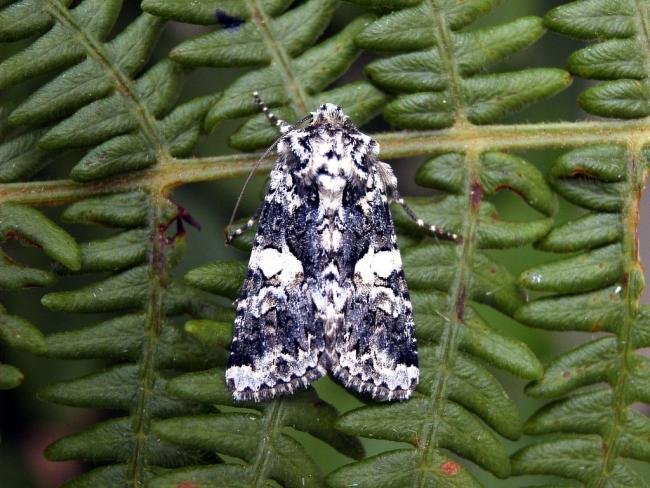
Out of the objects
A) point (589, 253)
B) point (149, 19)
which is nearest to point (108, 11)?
point (149, 19)

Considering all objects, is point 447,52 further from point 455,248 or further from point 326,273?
point 326,273

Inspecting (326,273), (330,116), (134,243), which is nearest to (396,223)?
(326,273)

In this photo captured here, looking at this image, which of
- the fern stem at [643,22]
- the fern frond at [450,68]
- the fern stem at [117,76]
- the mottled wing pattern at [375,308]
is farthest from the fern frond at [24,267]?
the fern stem at [643,22]

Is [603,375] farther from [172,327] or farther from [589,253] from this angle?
[172,327]

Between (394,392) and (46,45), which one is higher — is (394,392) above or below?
below

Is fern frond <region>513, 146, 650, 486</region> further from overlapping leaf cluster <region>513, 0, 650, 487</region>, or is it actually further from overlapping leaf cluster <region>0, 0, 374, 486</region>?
overlapping leaf cluster <region>0, 0, 374, 486</region>

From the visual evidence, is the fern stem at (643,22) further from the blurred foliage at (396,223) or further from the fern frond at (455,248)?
the fern frond at (455,248)

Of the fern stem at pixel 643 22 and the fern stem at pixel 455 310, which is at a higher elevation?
the fern stem at pixel 643 22

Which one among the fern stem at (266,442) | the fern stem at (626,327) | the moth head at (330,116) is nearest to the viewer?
the fern stem at (266,442)
